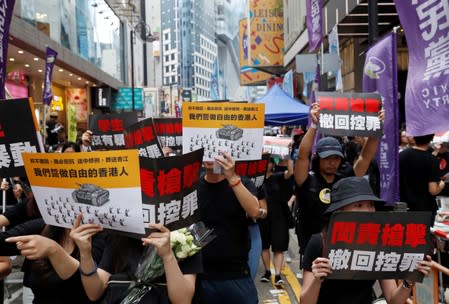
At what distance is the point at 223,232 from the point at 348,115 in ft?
6.67

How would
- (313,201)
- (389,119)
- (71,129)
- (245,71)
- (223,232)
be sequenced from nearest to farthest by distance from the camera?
(223,232)
(313,201)
(389,119)
(71,129)
(245,71)

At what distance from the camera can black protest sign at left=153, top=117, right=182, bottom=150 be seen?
263 inches

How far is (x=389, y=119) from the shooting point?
5906 mm

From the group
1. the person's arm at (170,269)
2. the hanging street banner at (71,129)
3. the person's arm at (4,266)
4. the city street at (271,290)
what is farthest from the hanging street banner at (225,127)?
the hanging street banner at (71,129)

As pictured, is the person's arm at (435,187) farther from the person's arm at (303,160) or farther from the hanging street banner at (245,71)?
the hanging street banner at (245,71)

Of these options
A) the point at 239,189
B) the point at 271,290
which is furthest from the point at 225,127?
the point at 271,290

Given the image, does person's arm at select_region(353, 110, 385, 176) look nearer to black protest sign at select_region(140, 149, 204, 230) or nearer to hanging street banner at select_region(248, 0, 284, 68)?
black protest sign at select_region(140, 149, 204, 230)

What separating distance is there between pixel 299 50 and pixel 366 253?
93.7 ft

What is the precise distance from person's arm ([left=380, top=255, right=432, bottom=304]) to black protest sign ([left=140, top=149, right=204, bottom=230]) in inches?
47.3

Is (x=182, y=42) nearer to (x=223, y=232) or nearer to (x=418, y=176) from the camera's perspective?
(x=418, y=176)

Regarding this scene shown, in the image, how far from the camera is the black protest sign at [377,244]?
273 centimetres

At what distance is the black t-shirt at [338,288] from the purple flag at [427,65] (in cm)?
163

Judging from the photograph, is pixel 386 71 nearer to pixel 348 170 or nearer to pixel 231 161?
pixel 348 170

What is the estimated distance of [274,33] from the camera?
1756 inches
